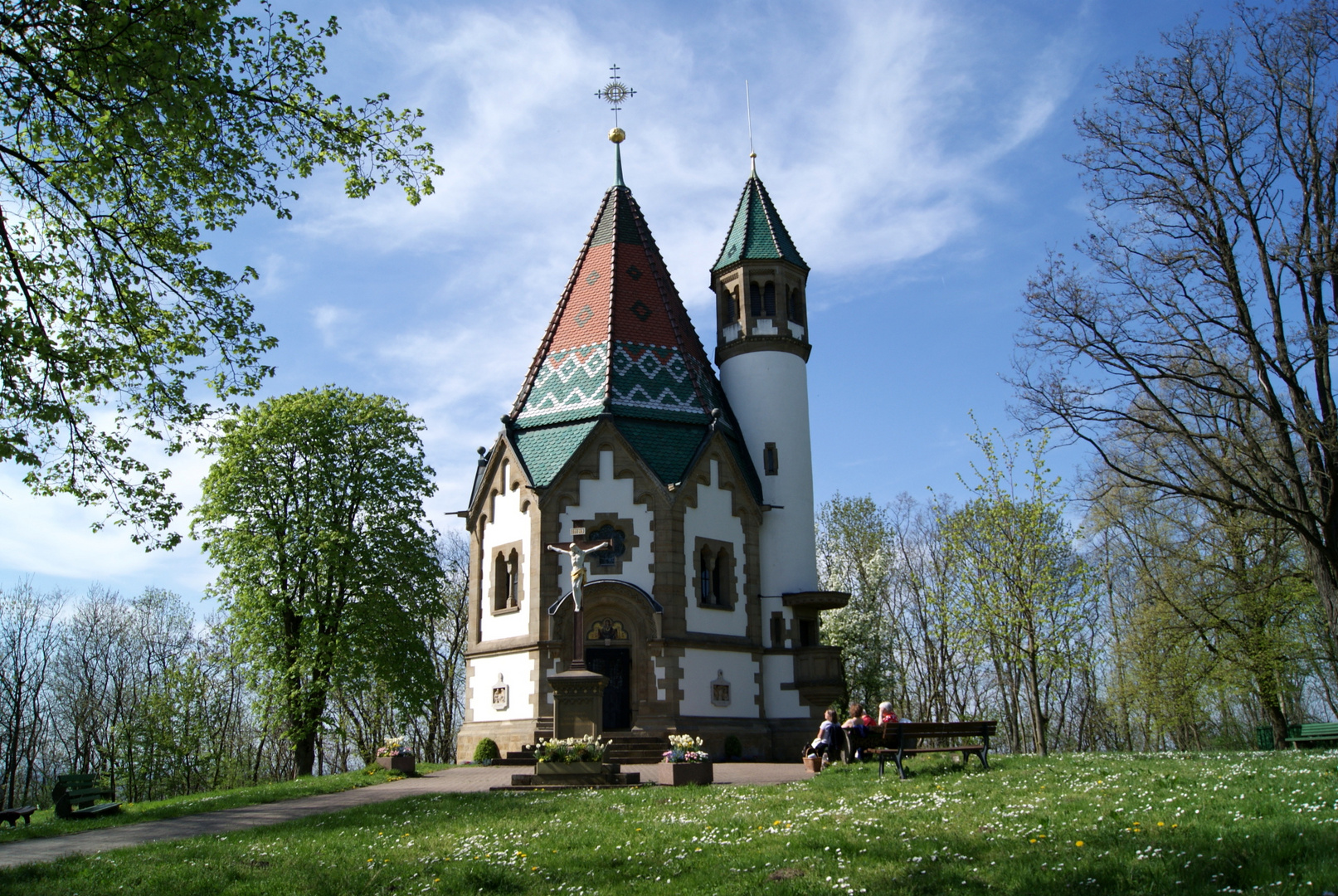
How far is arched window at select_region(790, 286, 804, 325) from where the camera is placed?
37.9 metres

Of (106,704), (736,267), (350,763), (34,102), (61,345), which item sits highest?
(736,267)

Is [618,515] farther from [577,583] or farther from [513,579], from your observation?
[577,583]

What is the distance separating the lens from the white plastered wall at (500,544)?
30.6 m

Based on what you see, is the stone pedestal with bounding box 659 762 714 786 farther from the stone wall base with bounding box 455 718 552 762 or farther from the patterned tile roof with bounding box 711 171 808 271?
the patterned tile roof with bounding box 711 171 808 271

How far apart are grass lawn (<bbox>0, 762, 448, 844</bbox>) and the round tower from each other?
561 inches

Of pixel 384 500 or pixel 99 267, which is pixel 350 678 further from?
pixel 99 267

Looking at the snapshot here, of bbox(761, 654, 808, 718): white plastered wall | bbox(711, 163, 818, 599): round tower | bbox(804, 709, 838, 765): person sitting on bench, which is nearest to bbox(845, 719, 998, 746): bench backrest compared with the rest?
bbox(804, 709, 838, 765): person sitting on bench

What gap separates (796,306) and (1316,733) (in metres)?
21.4

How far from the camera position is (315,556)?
3359cm

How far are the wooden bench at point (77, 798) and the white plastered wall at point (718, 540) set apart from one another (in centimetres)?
1598

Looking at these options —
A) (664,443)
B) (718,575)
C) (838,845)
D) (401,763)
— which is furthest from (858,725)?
(664,443)

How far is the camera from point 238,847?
39.5 feet

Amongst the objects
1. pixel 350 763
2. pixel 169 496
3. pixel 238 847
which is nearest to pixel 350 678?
pixel 169 496

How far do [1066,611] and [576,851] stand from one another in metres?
22.1
